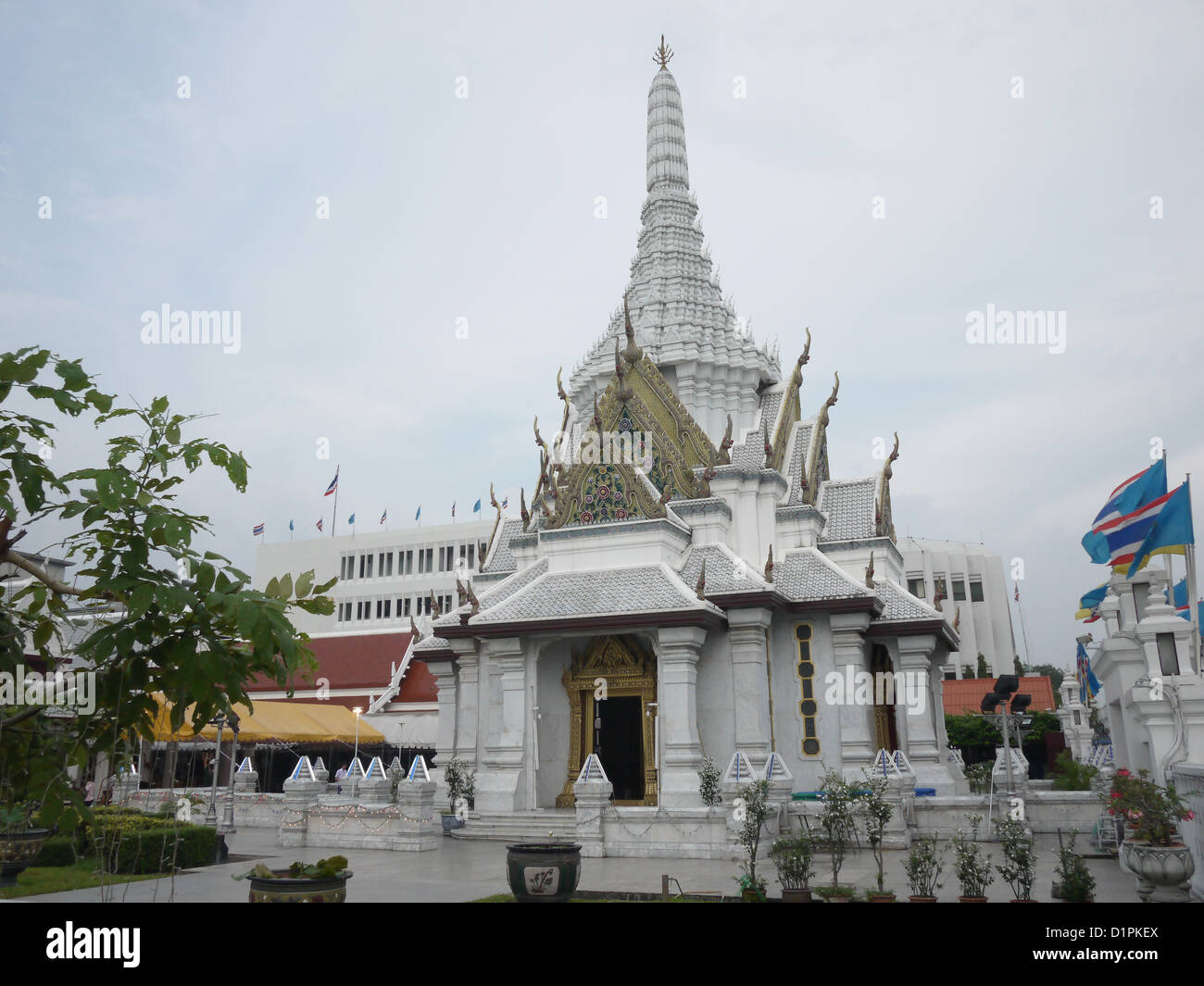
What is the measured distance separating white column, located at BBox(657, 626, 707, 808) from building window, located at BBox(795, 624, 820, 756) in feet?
8.58

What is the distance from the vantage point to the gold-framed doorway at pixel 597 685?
21703 millimetres

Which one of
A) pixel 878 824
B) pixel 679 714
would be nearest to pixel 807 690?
pixel 679 714

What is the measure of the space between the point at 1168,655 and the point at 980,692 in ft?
111

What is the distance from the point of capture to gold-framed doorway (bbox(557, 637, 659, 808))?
21703mm

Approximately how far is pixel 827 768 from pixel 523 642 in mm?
6963

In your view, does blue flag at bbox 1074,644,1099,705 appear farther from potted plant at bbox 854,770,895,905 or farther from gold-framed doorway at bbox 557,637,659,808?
potted plant at bbox 854,770,895,905

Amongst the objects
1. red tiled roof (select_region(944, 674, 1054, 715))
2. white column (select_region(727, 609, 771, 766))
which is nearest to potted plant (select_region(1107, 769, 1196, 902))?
white column (select_region(727, 609, 771, 766))

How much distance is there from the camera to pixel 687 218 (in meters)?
32.2

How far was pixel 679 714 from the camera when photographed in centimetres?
1961

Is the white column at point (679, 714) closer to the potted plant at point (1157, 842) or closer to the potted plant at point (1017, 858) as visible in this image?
the potted plant at point (1017, 858)

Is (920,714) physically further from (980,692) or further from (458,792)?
(980,692)

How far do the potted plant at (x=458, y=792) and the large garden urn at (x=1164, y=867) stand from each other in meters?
13.2

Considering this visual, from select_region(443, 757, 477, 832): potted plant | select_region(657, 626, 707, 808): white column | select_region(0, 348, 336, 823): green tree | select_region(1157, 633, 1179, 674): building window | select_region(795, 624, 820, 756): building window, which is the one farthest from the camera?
select_region(795, 624, 820, 756): building window
